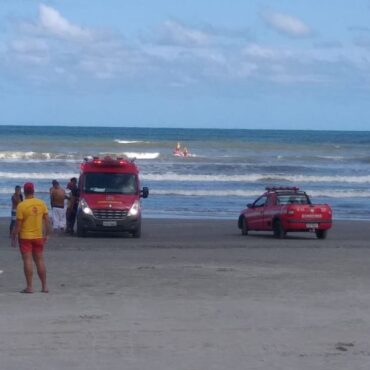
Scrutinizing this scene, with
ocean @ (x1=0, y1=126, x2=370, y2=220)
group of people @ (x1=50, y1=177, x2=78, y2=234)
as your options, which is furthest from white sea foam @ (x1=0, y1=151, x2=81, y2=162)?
group of people @ (x1=50, y1=177, x2=78, y2=234)

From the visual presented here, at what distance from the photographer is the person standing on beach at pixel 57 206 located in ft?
96.8

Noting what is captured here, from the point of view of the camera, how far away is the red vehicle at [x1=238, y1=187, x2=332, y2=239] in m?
29.1

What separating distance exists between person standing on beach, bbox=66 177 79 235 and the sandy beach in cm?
545

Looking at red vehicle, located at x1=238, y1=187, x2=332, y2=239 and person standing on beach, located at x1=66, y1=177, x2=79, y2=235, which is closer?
red vehicle, located at x1=238, y1=187, x2=332, y2=239

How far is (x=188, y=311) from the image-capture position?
14023mm

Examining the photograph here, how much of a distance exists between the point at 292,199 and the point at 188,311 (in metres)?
16.5

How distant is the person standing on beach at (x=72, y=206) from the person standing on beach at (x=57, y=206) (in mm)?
160

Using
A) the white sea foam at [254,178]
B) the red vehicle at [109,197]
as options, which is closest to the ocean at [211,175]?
the white sea foam at [254,178]

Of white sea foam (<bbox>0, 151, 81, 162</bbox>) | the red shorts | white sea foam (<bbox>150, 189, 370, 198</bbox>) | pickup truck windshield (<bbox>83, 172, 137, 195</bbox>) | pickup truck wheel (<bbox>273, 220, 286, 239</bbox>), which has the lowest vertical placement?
white sea foam (<bbox>150, 189, 370, 198</bbox>)

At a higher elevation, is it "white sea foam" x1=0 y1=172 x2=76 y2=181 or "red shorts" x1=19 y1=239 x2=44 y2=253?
"red shorts" x1=19 y1=239 x2=44 y2=253

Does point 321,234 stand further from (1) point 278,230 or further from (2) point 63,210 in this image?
(2) point 63,210

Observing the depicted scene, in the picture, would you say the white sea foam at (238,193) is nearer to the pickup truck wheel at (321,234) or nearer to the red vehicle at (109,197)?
the red vehicle at (109,197)

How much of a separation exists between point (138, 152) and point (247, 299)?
8049 cm

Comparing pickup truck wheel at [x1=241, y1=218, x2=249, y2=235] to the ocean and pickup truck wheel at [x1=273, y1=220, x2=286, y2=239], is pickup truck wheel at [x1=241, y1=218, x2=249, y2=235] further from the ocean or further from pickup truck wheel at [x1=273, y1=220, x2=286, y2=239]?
the ocean
